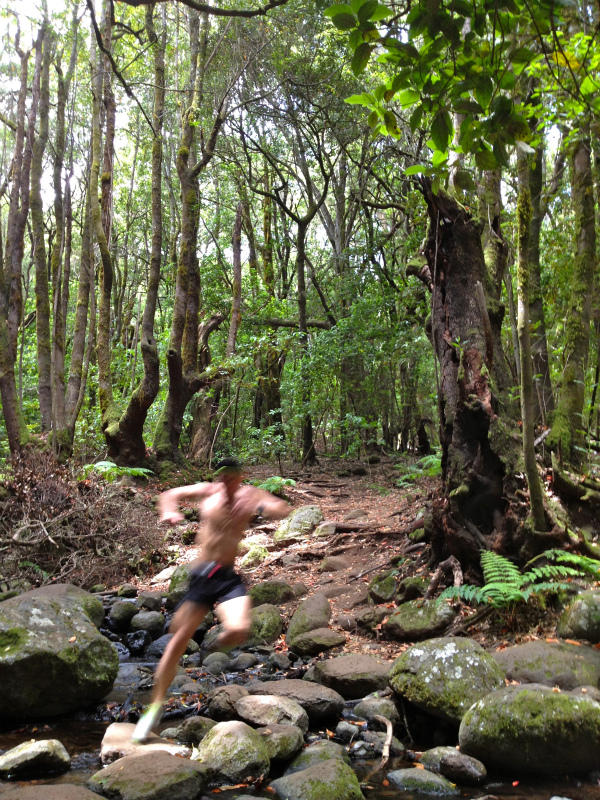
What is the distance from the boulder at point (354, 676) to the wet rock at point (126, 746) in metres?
1.65

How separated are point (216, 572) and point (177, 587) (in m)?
3.84

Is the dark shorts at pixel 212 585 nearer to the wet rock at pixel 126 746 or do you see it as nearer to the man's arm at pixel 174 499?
the man's arm at pixel 174 499

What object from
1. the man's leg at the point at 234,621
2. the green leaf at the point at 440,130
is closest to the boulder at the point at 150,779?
the man's leg at the point at 234,621

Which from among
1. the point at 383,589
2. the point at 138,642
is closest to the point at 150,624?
the point at 138,642

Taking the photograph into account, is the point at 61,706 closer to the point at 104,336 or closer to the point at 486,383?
the point at 486,383

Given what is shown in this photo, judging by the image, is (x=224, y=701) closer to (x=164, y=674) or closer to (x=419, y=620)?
(x=164, y=674)

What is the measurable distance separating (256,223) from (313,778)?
24769 mm

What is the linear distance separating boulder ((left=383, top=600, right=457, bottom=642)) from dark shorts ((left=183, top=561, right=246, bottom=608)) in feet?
7.49

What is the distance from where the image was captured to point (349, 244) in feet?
67.5

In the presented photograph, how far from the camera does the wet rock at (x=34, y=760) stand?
4008mm

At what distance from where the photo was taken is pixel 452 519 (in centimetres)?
660

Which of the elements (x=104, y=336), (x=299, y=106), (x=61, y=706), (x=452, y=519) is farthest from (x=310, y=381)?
(x=61, y=706)

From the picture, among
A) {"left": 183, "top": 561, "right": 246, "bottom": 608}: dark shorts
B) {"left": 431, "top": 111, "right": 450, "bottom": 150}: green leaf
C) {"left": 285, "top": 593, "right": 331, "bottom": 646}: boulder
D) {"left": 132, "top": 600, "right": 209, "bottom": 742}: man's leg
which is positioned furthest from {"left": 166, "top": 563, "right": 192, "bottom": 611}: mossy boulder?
{"left": 431, "top": 111, "right": 450, "bottom": 150}: green leaf

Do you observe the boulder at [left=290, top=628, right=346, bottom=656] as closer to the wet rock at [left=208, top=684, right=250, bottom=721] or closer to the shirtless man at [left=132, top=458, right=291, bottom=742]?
the wet rock at [left=208, top=684, right=250, bottom=721]
